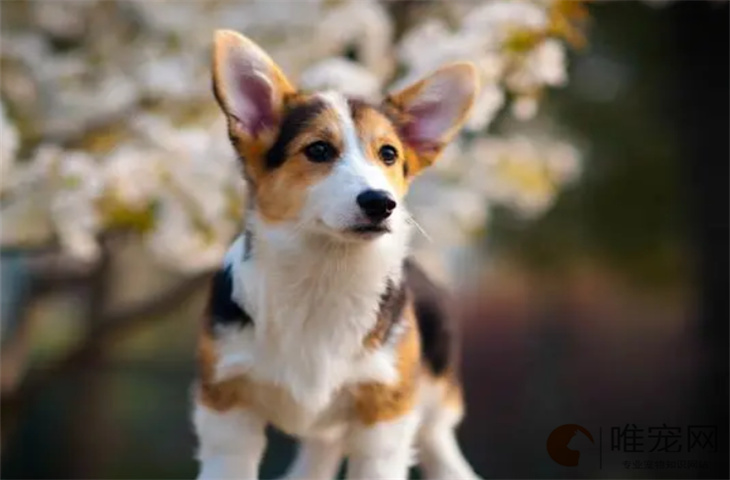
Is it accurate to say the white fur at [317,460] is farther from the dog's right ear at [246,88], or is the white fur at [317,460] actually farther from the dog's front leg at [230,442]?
the dog's right ear at [246,88]

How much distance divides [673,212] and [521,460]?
1679 millimetres

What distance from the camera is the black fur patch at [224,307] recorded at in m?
1.89

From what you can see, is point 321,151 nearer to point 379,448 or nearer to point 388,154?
point 388,154

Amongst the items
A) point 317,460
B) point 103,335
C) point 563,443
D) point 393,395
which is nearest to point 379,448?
point 393,395

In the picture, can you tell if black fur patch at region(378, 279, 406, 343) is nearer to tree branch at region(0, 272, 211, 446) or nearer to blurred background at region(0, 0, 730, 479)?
blurred background at region(0, 0, 730, 479)

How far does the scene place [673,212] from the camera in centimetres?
591

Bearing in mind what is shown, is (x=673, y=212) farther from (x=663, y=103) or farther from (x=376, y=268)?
(x=376, y=268)

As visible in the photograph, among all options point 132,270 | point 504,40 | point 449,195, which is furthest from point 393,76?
point 132,270

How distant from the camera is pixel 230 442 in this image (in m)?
1.90

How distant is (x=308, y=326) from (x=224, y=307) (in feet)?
0.54

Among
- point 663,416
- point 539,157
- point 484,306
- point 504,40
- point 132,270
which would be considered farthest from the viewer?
point 484,306

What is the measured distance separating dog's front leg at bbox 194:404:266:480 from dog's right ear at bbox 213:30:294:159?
48 cm

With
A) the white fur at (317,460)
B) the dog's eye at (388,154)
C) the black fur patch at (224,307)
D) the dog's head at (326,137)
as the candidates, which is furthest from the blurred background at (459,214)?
the black fur patch at (224,307)

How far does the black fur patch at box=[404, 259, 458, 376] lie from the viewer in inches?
86.5
